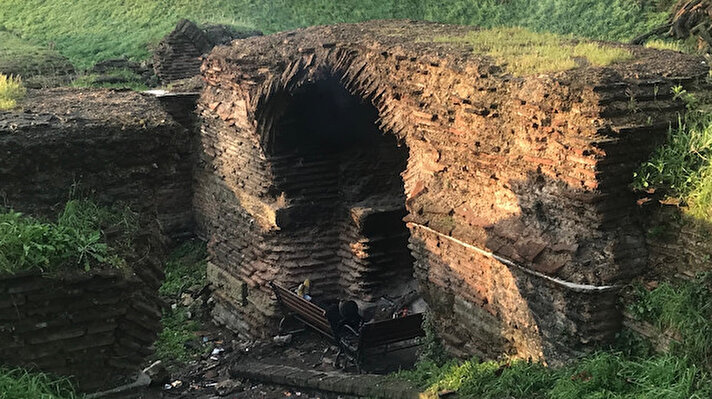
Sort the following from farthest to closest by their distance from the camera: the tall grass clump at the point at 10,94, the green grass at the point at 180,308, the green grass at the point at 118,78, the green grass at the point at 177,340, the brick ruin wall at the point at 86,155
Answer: the green grass at the point at 118,78 < the green grass at the point at 180,308 < the green grass at the point at 177,340 < the tall grass clump at the point at 10,94 < the brick ruin wall at the point at 86,155

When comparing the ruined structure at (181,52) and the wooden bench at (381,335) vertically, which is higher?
the ruined structure at (181,52)

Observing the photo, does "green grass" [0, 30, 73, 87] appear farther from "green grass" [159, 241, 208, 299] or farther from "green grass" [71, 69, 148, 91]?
"green grass" [159, 241, 208, 299]

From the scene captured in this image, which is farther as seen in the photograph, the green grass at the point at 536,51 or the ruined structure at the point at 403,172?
the green grass at the point at 536,51

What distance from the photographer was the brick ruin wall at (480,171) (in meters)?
4.86

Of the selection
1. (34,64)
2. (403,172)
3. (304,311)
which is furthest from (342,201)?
(34,64)

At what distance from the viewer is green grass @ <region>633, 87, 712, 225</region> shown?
4.58 meters

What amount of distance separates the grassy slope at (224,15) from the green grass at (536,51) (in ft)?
25.5

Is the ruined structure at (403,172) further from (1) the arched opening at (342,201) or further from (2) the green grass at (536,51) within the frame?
(2) the green grass at (536,51)

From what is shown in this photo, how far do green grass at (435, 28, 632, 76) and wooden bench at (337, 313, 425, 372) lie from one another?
258 cm

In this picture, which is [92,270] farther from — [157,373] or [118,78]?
[118,78]

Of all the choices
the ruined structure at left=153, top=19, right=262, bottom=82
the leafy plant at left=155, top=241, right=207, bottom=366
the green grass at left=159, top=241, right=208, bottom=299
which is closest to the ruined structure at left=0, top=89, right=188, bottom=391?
the leafy plant at left=155, top=241, right=207, bottom=366

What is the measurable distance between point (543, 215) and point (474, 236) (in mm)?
703

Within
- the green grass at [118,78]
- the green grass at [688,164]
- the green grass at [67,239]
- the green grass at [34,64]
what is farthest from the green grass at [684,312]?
the green grass at [34,64]

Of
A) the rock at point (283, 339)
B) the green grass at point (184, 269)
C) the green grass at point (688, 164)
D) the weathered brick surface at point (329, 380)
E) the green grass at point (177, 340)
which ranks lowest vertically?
the green grass at point (177, 340)
